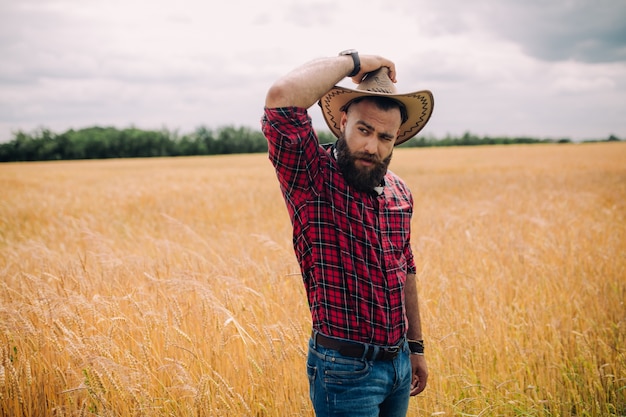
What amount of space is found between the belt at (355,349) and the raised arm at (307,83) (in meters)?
0.84

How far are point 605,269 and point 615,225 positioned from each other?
2588 millimetres

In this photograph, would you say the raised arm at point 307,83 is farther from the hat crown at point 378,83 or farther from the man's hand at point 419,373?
the man's hand at point 419,373

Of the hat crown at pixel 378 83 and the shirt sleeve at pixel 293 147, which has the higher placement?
the hat crown at pixel 378 83

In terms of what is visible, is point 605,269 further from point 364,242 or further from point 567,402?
point 364,242

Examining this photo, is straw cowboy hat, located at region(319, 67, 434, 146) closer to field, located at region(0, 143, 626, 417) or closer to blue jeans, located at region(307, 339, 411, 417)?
blue jeans, located at region(307, 339, 411, 417)

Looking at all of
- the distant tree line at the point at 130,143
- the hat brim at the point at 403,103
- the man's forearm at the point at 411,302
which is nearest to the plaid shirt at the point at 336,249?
the hat brim at the point at 403,103

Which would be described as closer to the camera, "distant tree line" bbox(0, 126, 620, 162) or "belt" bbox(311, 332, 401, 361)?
"belt" bbox(311, 332, 401, 361)

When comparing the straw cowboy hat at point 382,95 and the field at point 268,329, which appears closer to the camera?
the straw cowboy hat at point 382,95

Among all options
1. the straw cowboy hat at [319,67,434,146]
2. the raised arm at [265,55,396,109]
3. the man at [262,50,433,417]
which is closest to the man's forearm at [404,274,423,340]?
the man at [262,50,433,417]

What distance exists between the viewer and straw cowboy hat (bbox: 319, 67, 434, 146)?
163 cm

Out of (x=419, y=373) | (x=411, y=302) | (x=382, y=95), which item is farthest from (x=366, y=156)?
(x=419, y=373)

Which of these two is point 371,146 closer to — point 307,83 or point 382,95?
point 382,95

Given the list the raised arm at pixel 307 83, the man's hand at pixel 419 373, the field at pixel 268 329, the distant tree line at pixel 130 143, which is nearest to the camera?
the raised arm at pixel 307 83

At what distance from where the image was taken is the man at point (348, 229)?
4.83 feet
